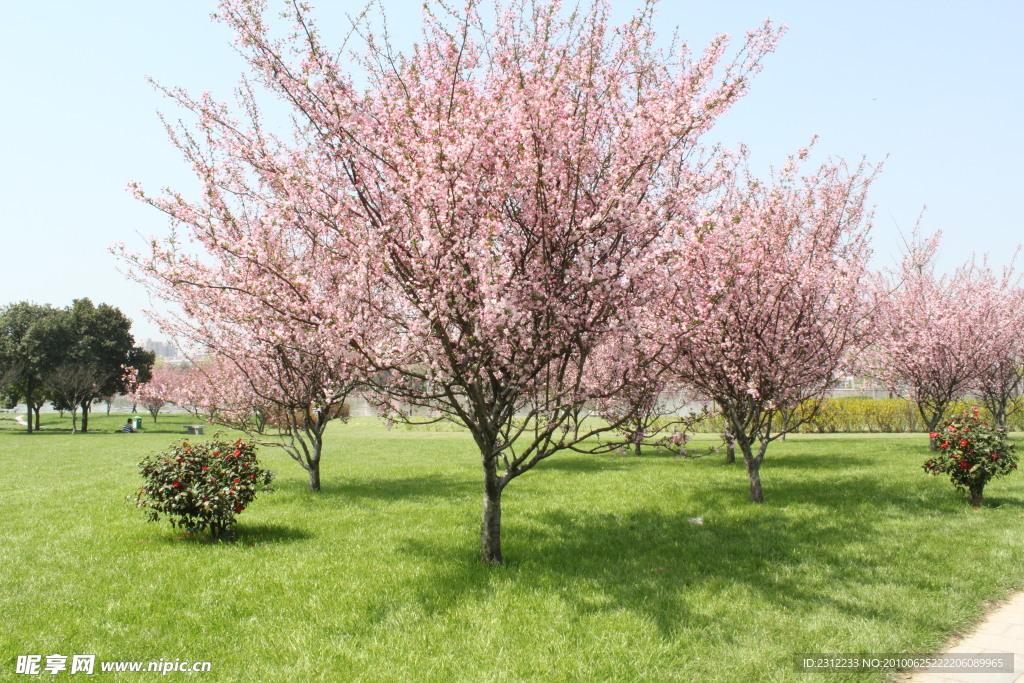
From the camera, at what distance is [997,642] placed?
19.3 feet

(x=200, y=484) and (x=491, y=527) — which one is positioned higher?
(x=200, y=484)

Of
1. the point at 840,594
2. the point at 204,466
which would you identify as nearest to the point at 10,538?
the point at 204,466

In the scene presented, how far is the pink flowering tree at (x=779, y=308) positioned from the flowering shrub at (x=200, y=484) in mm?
8033

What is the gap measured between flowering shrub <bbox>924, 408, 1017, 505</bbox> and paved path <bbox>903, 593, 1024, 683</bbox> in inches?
218

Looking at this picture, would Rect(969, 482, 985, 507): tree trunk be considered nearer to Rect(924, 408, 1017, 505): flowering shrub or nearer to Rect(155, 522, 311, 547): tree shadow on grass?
Rect(924, 408, 1017, 505): flowering shrub

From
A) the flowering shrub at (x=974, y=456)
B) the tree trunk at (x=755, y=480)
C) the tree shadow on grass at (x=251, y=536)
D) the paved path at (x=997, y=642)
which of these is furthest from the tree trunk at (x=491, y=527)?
the flowering shrub at (x=974, y=456)

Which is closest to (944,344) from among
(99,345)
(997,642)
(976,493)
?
(976,493)

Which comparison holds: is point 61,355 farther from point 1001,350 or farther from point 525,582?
point 1001,350

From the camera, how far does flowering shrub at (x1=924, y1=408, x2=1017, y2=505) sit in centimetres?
1178

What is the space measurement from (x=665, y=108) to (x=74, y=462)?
2672 cm

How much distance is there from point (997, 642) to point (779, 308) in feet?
23.4

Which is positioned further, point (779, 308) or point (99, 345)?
point (99, 345)

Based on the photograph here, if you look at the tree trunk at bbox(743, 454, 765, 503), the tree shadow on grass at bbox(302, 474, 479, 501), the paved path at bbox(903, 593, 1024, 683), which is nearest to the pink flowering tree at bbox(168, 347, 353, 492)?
the tree shadow on grass at bbox(302, 474, 479, 501)

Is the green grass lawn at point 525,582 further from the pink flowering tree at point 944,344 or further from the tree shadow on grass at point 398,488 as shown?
the pink flowering tree at point 944,344
